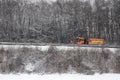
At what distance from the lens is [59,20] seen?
4419cm

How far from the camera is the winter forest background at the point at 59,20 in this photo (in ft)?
136

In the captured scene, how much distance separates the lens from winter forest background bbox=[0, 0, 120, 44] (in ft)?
136

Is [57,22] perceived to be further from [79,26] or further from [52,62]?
[52,62]

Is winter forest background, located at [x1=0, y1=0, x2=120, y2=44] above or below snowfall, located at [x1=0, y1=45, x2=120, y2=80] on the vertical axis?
above
